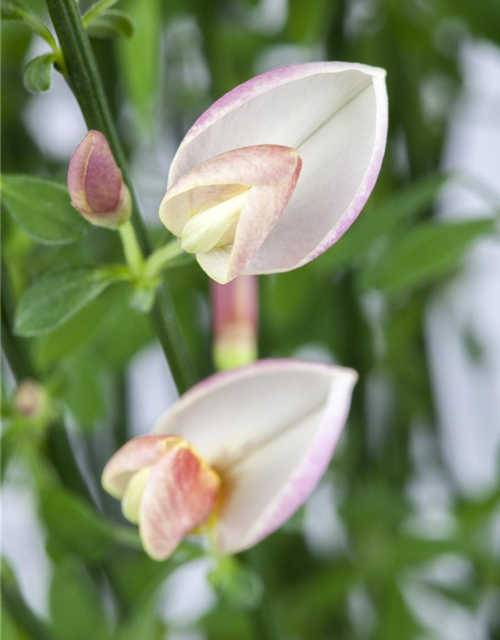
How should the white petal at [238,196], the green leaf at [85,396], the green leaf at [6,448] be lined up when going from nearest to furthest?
the white petal at [238,196], the green leaf at [6,448], the green leaf at [85,396]

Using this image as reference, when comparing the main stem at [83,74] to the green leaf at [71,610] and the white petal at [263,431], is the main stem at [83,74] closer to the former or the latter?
the white petal at [263,431]

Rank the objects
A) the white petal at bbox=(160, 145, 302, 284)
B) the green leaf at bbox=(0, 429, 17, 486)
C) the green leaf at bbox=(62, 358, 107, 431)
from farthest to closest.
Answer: the green leaf at bbox=(62, 358, 107, 431)
the green leaf at bbox=(0, 429, 17, 486)
the white petal at bbox=(160, 145, 302, 284)

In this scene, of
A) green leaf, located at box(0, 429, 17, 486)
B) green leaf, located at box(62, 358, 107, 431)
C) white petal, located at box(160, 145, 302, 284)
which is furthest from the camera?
green leaf, located at box(62, 358, 107, 431)

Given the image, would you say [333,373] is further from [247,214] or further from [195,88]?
[195,88]

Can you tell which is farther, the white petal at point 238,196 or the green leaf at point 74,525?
the green leaf at point 74,525

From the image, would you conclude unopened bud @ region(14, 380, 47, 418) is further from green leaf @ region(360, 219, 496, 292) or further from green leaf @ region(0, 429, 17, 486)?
green leaf @ region(360, 219, 496, 292)

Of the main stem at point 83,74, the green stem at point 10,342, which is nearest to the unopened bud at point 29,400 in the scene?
the green stem at point 10,342

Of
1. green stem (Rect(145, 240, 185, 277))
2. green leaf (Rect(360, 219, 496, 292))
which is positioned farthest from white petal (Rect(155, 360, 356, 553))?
green leaf (Rect(360, 219, 496, 292))
